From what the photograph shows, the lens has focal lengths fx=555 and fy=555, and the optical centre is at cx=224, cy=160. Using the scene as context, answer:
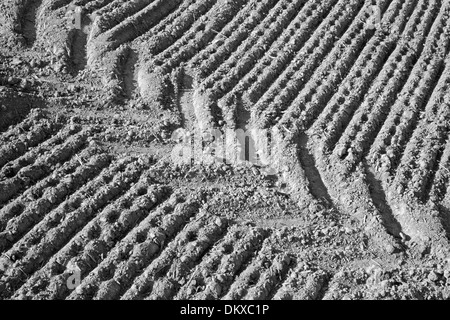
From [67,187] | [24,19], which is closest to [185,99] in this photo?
[67,187]

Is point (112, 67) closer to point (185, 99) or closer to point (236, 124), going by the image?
point (185, 99)

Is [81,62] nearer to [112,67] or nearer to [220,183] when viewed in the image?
[112,67]

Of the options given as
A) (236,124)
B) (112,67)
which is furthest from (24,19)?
(236,124)

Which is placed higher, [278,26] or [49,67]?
Answer: [49,67]
